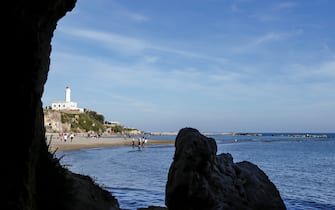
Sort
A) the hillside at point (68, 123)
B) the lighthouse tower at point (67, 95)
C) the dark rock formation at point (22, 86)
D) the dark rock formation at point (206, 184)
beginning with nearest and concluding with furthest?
the dark rock formation at point (22, 86) < the dark rock formation at point (206, 184) < the hillside at point (68, 123) < the lighthouse tower at point (67, 95)

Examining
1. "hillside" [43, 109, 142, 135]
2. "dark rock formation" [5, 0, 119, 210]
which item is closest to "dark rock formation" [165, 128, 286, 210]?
"dark rock formation" [5, 0, 119, 210]

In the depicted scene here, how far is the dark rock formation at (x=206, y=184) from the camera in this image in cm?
990

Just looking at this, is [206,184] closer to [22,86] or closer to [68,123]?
[22,86]

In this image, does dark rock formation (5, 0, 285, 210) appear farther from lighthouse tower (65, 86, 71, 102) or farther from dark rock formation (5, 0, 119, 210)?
lighthouse tower (65, 86, 71, 102)

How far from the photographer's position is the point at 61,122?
134 meters

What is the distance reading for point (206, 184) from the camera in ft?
32.8

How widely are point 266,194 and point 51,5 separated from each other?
737 cm

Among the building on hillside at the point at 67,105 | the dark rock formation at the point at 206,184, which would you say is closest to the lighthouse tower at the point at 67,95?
the building on hillside at the point at 67,105

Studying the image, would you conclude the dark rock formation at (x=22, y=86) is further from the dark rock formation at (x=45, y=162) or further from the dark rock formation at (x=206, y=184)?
the dark rock formation at (x=206, y=184)

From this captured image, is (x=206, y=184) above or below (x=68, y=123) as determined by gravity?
below

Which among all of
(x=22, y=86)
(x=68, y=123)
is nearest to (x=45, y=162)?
(x=22, y=86)

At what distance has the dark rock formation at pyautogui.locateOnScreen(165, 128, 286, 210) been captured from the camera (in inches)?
390

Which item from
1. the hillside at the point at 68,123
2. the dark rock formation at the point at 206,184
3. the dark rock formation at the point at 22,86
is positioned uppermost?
the hillside at the point at 68,123

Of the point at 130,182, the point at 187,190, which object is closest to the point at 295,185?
the point at 130,182
